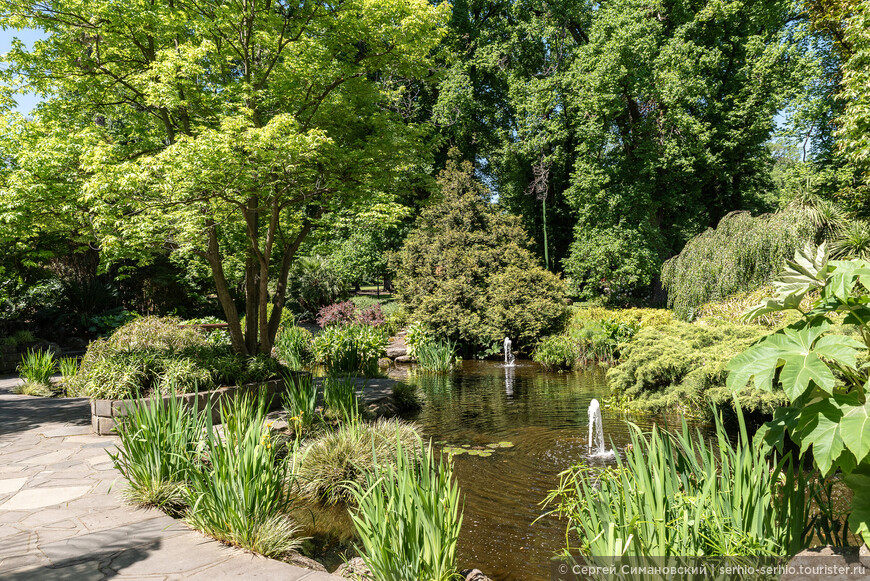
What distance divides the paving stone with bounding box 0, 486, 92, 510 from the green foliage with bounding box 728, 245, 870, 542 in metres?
4.33

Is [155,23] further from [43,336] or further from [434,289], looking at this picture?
[434,289]

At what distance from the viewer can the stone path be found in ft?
8.39

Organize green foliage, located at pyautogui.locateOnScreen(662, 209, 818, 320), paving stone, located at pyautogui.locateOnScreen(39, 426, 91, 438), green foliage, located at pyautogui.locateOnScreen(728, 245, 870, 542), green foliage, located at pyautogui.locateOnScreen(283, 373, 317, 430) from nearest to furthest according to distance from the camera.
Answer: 1. green foliage, located at pyautogui.locateOnScreen(728, 245, 870, 542)
2. green foliage, located at pyautogui.locateOnScreen(283, 373, 317, 430)
3. paving stone, located at pyautogui.locateOnScreen(39, 426, 91, 438)
4. green foliage, located at pyautogui.locateOnScreen(662, 209, 818, 320)

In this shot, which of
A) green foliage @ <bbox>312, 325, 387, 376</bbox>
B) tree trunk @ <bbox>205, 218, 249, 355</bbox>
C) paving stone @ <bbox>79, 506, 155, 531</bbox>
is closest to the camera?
paving stone @ <bbox>79, 506, 155, 531</bbox>

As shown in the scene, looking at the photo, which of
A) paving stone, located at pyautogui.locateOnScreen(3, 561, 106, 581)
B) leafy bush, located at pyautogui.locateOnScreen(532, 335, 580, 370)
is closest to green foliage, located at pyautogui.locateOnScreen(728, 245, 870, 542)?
paving stone, located at pyautogui.locateOnScreen(3, 561, 106, 581)

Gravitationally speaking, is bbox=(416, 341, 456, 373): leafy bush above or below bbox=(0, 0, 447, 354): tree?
below

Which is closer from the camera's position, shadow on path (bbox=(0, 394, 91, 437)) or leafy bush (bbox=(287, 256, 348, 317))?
shadow on path (bbox=(0, 394, 91, 437))

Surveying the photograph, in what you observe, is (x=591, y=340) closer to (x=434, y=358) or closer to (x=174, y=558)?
(x=434, y=358)

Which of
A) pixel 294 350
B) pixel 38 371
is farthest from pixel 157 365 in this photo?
pixel 294 350

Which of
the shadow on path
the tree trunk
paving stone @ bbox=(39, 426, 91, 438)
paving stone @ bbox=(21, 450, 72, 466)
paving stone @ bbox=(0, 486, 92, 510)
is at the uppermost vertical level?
the tree trunk

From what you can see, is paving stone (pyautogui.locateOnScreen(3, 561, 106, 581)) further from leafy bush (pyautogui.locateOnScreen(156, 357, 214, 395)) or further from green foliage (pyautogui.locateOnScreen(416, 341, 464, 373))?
green foliage (pyautogui.locateOnScreen(416, 341, 464, 373))

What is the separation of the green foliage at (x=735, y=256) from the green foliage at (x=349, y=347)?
807cm

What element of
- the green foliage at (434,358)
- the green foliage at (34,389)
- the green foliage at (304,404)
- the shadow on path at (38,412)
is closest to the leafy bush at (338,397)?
the green foliage at (304,404)

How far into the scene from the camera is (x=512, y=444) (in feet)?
20.8
